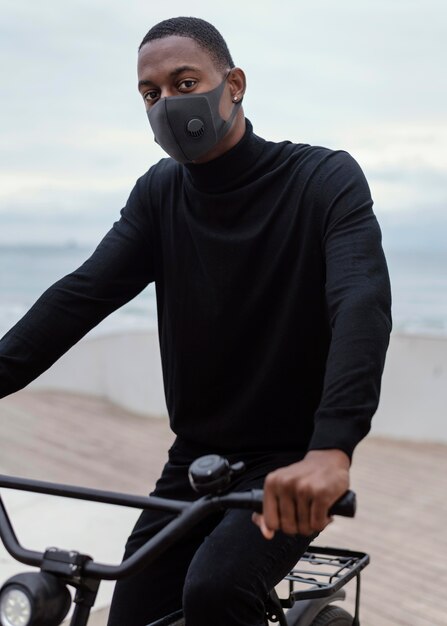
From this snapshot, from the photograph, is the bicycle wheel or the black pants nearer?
the black pants

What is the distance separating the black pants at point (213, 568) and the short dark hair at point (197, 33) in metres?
0.84

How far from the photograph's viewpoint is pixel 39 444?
25.1ft

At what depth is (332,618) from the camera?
2.20m

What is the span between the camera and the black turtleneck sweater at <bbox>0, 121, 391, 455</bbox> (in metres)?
1.84

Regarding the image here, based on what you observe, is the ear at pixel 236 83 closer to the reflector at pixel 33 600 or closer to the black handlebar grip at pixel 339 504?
the black handlebar grip at pixel 339 504

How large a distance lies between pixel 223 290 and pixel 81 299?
13.3 inches

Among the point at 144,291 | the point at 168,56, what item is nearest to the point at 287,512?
the point at 168,56

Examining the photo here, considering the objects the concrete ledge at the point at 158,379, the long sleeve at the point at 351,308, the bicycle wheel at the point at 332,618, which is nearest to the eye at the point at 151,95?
the long sleeve at the point at 351,308

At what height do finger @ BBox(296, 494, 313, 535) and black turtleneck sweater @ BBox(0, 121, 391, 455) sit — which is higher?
black turtleneck sweater @ BBox(0, 121, 391, 455)

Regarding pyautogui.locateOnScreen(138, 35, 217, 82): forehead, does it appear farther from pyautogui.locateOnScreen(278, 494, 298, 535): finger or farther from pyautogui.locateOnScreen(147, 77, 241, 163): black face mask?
pyautogui.locateOnScreen(278, 494, 298, 535): finger

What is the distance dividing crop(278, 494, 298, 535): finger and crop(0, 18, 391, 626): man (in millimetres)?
367

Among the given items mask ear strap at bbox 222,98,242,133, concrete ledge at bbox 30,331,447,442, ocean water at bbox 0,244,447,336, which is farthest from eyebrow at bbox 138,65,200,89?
ocean water at bbox 0,244,447,336

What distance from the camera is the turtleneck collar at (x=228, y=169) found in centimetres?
199

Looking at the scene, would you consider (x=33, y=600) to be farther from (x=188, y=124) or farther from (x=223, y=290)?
(x=188, y=124)
